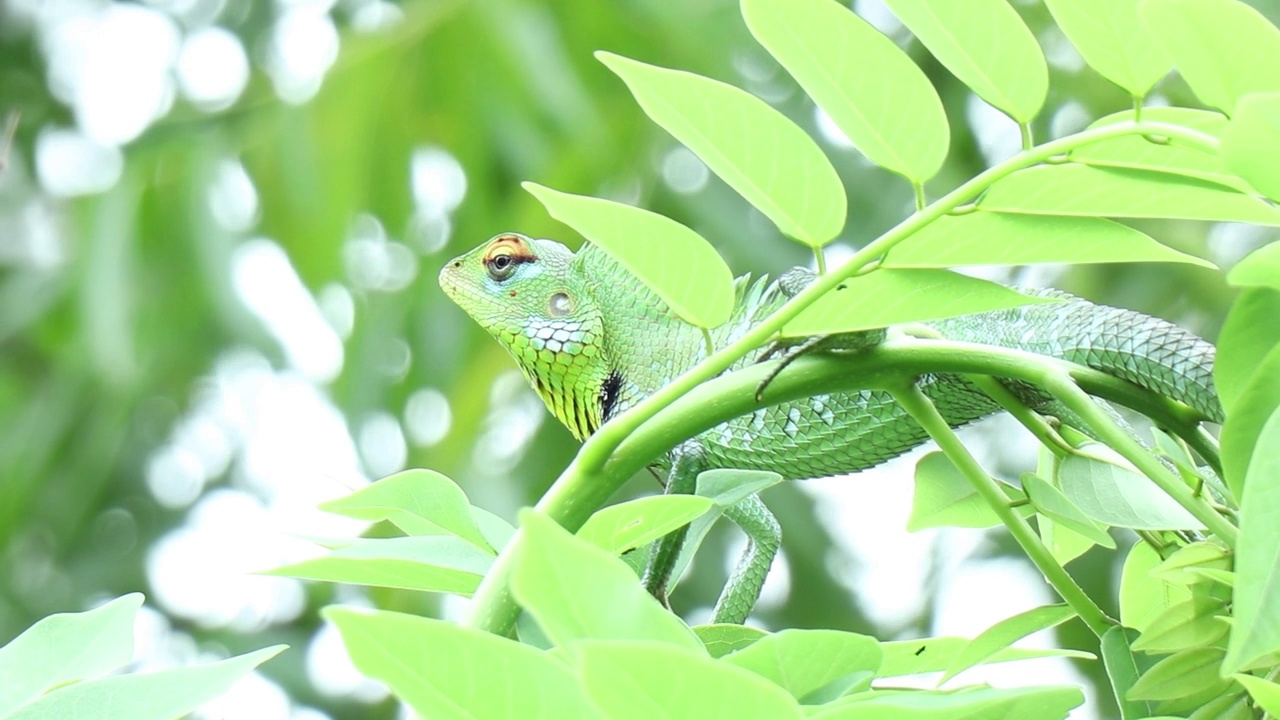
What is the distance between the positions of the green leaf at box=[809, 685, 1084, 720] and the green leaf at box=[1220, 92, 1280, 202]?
197 millimetres

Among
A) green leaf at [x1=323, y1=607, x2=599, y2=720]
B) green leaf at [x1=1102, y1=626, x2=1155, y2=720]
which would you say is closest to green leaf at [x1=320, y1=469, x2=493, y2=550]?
green leaf at [x1=323, y1=607, x2=599, y2=720]

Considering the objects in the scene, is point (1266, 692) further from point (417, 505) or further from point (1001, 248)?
point (417, 505)

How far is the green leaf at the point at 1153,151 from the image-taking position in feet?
1.90

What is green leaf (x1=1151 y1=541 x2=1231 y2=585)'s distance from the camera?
0.64 metres

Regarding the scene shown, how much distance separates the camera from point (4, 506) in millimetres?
4020

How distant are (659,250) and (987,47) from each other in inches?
6.8

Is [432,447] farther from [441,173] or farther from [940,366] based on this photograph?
[940,366]

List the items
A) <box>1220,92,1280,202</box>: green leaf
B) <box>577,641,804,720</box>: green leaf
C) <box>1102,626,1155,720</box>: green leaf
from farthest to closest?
<box>1102,626,1155,720</box>: green leaf → <box>1220,92,1280,202</box>: green leaf → <box>577,641,804,720</box>: green leaf

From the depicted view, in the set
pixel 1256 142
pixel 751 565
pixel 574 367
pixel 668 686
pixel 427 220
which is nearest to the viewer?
pixel 668 686

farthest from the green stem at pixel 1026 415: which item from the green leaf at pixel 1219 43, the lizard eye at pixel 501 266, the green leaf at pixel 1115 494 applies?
the lizard eye at pixel 501 266

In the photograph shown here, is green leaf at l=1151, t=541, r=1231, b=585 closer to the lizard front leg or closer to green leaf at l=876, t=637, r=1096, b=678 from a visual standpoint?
green leaf at l=876, t=637, r=1096, b=678

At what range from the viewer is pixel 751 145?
593 mm

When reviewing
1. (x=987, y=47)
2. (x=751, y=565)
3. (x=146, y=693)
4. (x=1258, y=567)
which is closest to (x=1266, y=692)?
(x=1258, y=567)

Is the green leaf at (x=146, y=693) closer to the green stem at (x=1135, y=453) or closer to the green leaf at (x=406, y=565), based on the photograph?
the green leaf at (x=406, y=565)
